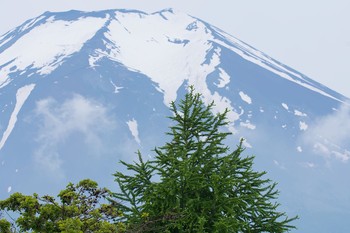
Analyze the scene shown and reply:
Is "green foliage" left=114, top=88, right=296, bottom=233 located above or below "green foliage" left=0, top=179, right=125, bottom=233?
above

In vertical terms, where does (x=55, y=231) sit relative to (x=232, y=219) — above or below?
below

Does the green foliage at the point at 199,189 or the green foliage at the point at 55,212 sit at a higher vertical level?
the green foliage at the point at 199,189

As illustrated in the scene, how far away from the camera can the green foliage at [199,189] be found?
40.9 ft

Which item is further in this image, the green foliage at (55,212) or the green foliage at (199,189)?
the green foliage at (199,189)

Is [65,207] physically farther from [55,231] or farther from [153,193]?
[153,193]

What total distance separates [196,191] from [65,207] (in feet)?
12.2

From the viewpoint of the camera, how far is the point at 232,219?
12.1 metres

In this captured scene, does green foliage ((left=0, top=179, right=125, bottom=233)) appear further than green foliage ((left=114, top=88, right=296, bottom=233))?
No

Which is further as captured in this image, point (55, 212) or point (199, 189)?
point (199, 189)

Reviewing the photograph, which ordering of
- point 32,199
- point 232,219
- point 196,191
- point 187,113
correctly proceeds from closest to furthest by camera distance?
point 32,199
point 232,219
point 196,191
point 187,113

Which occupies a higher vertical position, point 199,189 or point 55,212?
point 199,189

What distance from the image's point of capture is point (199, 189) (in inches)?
507

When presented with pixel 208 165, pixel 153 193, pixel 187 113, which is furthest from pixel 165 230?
pixel 187 113

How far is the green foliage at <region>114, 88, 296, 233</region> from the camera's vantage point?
40.9 ft
